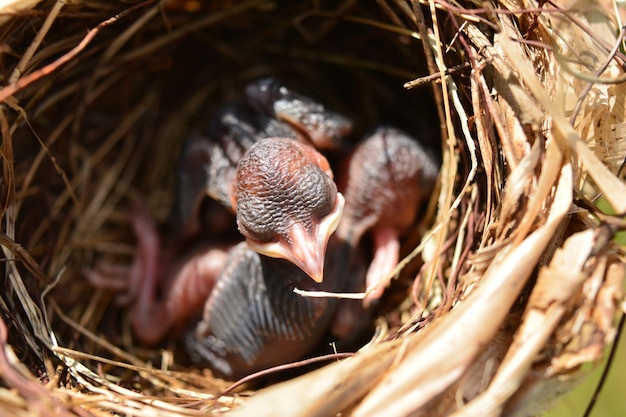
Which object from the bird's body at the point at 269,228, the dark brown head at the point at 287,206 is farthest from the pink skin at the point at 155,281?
the dark brown head at the point at 287,206

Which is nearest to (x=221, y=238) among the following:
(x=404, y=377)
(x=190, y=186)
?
(x=190, y=186)

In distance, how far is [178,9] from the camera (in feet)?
4.83

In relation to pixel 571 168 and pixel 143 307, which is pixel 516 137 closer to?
pixel 571 168

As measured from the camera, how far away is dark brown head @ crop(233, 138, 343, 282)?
3.55 feet

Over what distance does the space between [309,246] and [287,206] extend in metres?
0.09

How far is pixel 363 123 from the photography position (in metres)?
1.62

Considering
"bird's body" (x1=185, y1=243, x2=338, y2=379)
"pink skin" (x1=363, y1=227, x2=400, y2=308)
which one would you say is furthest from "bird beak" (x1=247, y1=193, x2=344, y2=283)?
"pink skin" (x1=363, y1=227, x2=400, y2=308)

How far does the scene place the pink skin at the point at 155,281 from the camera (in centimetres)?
145

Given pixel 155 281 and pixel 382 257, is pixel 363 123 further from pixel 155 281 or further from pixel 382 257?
pixel 155 281

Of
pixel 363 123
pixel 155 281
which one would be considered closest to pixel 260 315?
pixel 155 281

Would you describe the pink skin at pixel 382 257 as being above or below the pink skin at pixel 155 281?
below

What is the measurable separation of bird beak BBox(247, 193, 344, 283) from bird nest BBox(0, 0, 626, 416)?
172mm

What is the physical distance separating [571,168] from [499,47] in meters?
0.28

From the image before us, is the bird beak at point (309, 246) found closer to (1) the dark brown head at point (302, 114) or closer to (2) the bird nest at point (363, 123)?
(2) the bird nest at point (363, 123)
